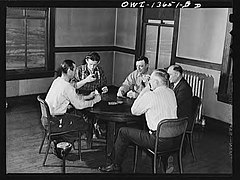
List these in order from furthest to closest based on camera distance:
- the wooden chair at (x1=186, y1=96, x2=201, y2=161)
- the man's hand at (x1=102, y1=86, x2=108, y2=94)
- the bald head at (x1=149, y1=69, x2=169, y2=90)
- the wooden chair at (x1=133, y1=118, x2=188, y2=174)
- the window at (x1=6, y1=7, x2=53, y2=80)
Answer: the man's hand at (x1=102, y1=86, x2=108, y2=94) → the bald head at (x1=149, y1=69, x2=169, y2=90) → the wooden chair at (x1=186, y1=96, x2=201, y2=161) → the wooden chair at (x1=133, y1=118, x2=188, y2=174) → the window at (x1=6, y1=7, x2=53, y2=80)

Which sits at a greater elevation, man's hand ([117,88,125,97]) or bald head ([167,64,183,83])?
bald head ([167,64,183,83])

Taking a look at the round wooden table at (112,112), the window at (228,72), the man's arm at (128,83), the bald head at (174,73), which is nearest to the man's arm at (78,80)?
the round wooden table at (112,112)

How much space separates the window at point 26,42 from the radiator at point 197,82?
0.62m

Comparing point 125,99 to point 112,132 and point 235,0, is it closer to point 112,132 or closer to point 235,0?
point 112,132

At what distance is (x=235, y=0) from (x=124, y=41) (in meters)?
0.91

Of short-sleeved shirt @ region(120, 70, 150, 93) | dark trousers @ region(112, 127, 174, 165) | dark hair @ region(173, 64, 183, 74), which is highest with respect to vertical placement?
dark hair @ region(173, 64, 183, 74)

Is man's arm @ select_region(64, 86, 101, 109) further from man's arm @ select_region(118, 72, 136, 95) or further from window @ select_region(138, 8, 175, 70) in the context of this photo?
window @ select_region(138, 8, 175, 70)

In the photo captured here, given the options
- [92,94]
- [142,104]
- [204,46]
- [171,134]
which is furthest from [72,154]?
[204,46]

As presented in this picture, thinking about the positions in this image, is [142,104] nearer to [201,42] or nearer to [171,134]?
[171,134]

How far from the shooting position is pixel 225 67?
4.68 feet

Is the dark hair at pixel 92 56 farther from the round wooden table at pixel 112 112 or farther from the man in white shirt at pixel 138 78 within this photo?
the round wooden table at pixel 112 112

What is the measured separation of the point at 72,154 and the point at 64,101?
296 mm

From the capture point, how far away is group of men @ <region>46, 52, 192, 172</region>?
1632 millimetres

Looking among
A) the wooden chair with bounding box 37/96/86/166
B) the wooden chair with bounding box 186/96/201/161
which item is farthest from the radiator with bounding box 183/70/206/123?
the wooden chair with bounding box 37/96/86/166
